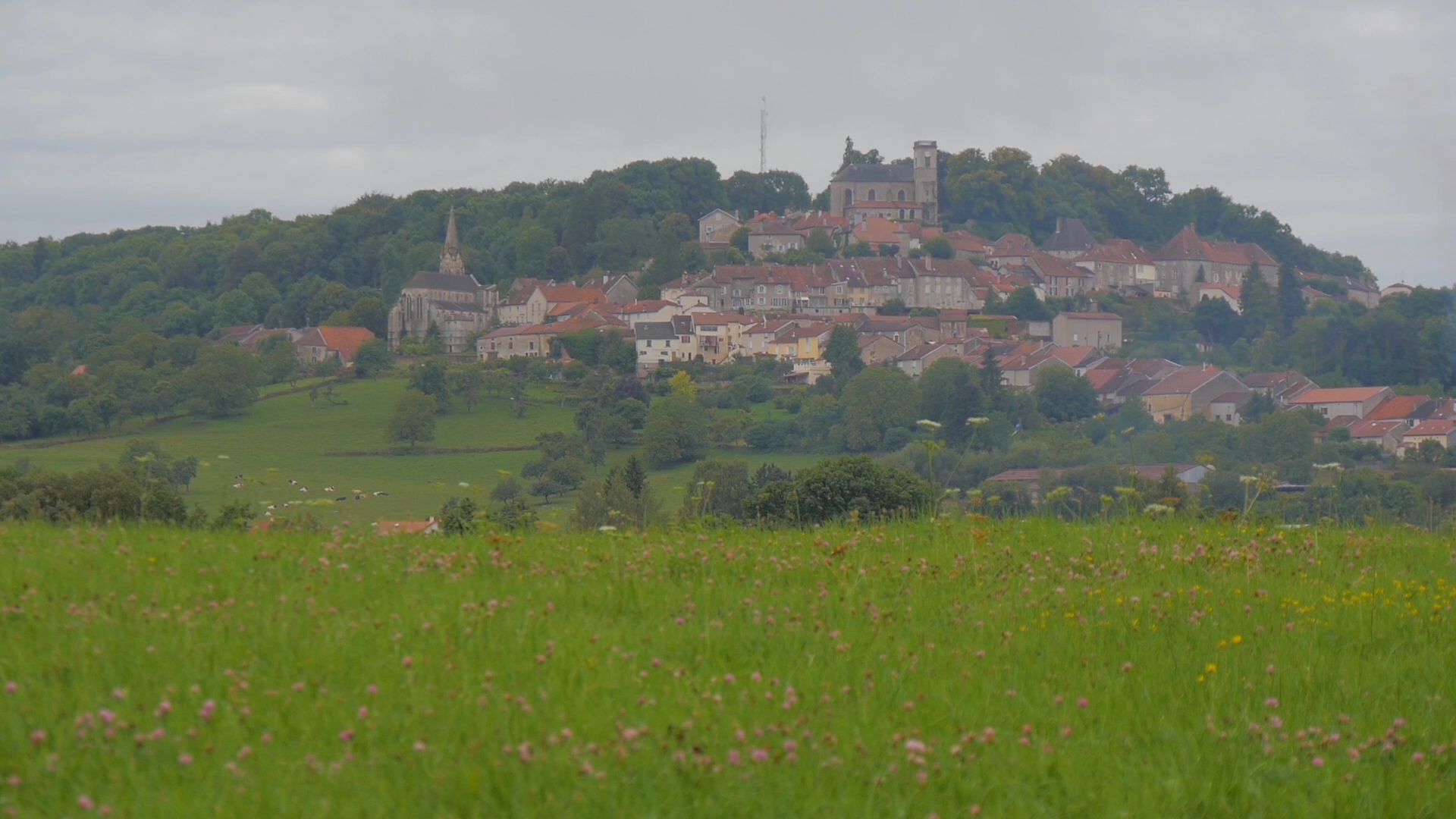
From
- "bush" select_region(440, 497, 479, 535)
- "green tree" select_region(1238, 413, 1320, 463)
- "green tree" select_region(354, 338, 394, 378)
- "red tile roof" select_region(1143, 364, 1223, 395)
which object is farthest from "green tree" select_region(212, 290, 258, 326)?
"bush" select_region(440, 497, 479, 535)

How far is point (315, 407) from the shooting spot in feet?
300

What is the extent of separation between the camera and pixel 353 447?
77.2 metres

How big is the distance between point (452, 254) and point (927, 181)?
168 feet

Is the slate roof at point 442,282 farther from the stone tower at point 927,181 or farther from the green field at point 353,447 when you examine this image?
the stone tower at point 927,181

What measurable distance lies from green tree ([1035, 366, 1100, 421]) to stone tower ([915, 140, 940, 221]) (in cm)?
6977

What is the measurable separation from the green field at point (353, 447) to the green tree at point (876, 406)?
18.6 feet

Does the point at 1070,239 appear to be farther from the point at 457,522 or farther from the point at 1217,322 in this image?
the point at 457,522

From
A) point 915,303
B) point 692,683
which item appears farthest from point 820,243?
point 692,683

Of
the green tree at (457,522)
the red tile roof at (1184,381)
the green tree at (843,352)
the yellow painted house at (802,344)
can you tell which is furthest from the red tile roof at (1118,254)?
the green tree at (457,522)

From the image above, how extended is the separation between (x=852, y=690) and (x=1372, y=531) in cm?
532

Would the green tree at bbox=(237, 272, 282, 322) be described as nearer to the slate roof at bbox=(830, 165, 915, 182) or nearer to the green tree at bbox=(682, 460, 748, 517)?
the slate roof at bbox=(830, 165, 915, 182)

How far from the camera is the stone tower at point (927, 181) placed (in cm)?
16762

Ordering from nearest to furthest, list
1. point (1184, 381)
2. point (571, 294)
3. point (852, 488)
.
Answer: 1. point (852, 488)
2. point (1184, 381)
3. point (571, 294)

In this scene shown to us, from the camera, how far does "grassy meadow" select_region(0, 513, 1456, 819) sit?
447cm
